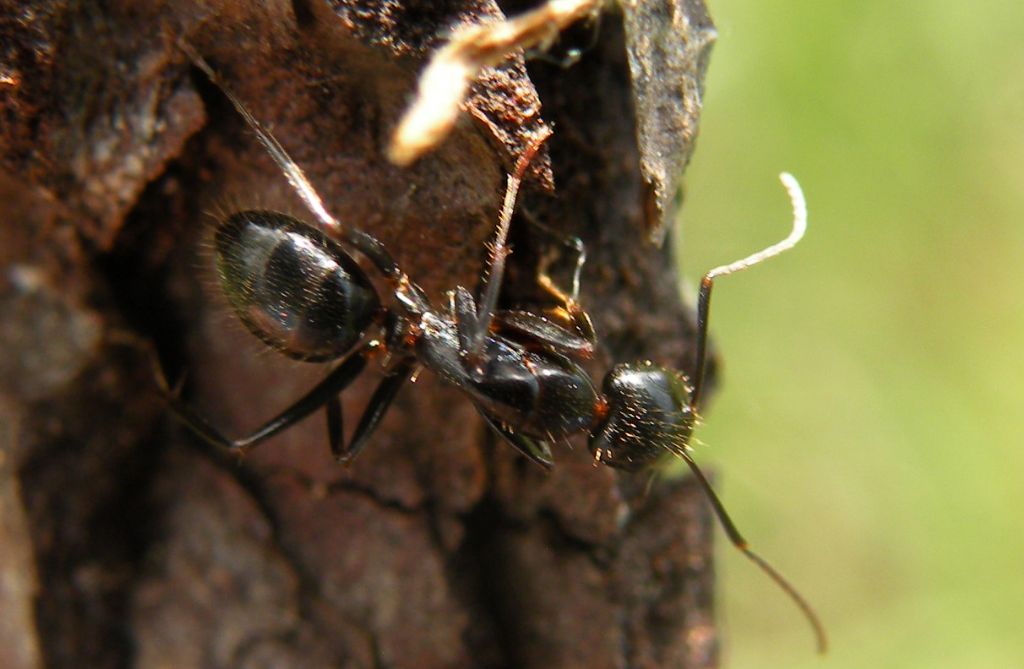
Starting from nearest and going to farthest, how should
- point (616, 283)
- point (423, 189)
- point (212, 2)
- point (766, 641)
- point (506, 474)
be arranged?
point (212, 2), point (423, 189), point (616, 283), point (506, 474), point (766, 641)

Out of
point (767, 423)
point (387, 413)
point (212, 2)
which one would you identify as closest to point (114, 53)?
point (212, 2)

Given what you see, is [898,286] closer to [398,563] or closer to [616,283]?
[616,283]

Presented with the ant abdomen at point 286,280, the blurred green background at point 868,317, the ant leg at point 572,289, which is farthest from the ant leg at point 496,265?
the blurred green background at point 868,317

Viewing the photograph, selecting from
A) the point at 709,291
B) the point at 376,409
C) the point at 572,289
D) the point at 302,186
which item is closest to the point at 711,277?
the point at 709,291

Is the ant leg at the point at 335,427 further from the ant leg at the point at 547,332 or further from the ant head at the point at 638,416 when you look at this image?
the ant head at the point at 638,416

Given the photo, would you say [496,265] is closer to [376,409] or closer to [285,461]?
[376,409]

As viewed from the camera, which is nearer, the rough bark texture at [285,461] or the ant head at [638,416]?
the rough bark texture at [285,461]
